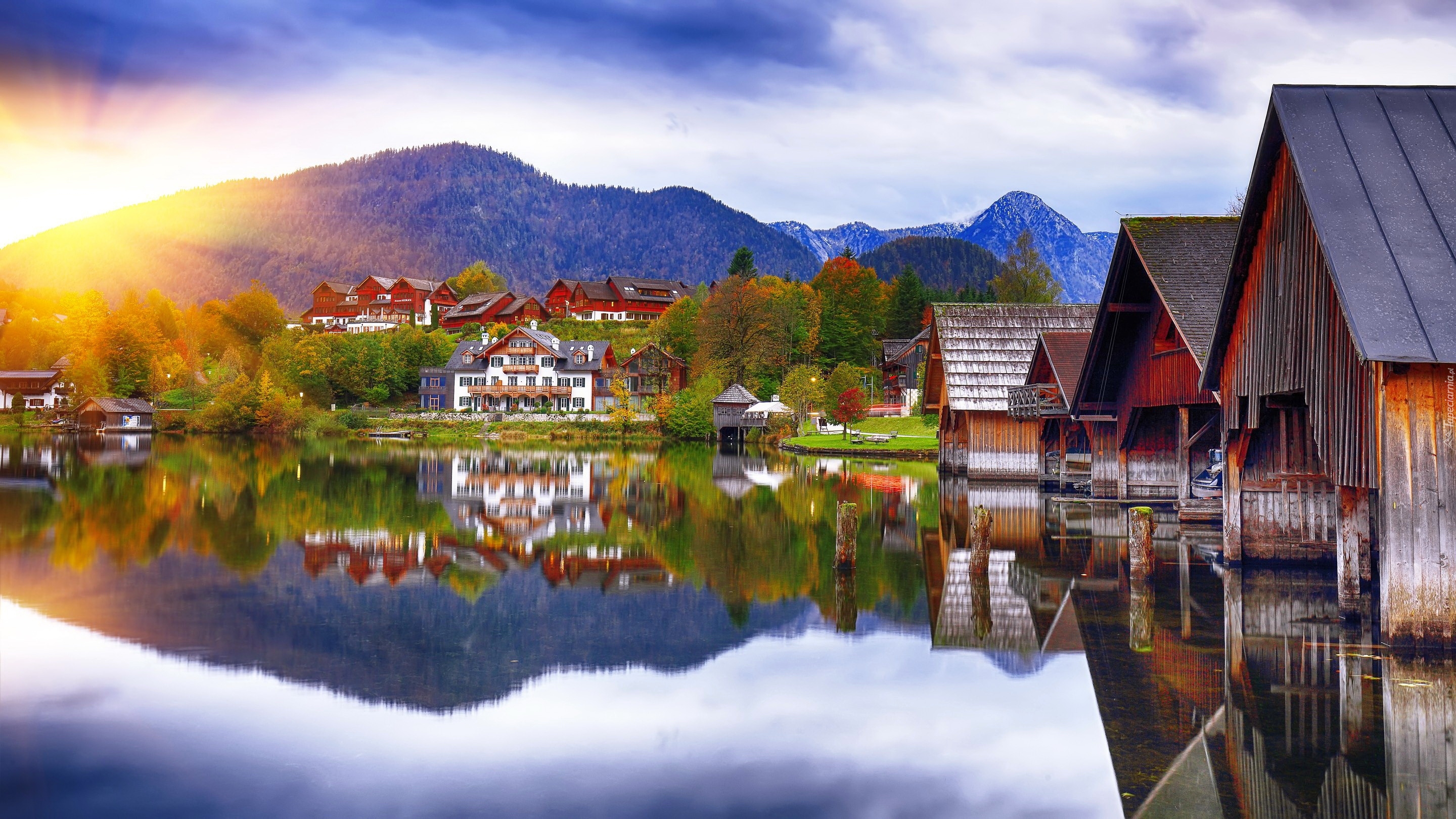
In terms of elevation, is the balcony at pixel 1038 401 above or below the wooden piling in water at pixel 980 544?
above

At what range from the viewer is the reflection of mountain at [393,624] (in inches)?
511

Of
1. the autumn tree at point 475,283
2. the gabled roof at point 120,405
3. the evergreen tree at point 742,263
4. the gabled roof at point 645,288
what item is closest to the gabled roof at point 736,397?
the evergreen tree at point 742,263

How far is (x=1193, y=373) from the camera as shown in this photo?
81.2ft

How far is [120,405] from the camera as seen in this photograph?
9044 centimetres

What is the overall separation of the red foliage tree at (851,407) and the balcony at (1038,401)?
3051 centimetres

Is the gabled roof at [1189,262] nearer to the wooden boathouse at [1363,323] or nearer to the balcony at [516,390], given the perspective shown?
the wooden boathouse at [1363,323]

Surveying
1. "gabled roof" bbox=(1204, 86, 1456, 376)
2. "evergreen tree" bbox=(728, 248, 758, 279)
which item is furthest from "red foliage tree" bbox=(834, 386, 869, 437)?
"gabled roof" bbox=(1204, 86, 1456, 376)

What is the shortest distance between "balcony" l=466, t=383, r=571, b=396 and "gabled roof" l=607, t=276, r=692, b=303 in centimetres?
3843

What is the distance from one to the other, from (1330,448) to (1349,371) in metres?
1.23

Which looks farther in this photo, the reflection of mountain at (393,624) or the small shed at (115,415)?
the small shed at (115,415)

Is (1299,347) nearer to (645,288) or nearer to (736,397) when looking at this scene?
(736,397)

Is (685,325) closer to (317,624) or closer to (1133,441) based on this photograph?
(1133,441)

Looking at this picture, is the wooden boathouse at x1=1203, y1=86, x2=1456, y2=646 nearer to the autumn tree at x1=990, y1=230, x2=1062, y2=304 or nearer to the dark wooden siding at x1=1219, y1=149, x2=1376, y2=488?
the dark wooden siding at x1=1219, y1=149, x2=1376, y2=488

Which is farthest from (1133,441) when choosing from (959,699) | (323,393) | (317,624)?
(323,393)
